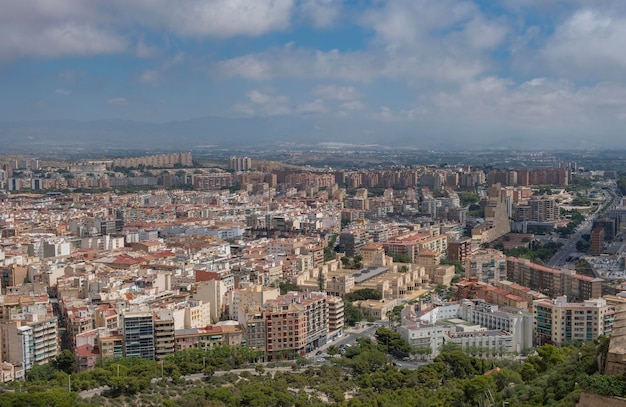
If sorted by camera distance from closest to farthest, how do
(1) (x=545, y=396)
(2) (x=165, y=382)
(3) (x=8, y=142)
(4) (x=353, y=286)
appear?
(1) (x=545, y=396), (2) (x=165, y=382), (4) (x=353, y=286), (3) (x=8, y=142)

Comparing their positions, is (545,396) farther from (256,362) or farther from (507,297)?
(507,297)

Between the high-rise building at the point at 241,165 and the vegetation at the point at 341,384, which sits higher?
the high-rise building at the point at 241,165

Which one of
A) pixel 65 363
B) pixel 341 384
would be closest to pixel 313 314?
pixel 341 384

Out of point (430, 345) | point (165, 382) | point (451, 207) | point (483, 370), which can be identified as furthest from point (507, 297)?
point (451, 207)

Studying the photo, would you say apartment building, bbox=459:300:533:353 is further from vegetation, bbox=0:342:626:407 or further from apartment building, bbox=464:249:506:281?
apartment building, bbox=464:249:506:281

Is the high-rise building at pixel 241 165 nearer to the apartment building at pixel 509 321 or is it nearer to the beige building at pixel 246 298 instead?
the beige building at pixel 246 298

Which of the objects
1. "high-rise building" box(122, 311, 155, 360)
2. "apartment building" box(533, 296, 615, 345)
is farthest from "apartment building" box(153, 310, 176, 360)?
"apartment building" box(533, 296, 615, 345)

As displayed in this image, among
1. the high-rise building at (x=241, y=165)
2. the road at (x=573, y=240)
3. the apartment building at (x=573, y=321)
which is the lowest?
the road at (x=573, y=240)

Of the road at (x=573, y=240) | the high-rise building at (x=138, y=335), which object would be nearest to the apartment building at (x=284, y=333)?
the high-rise building at (x=138, y=335)
